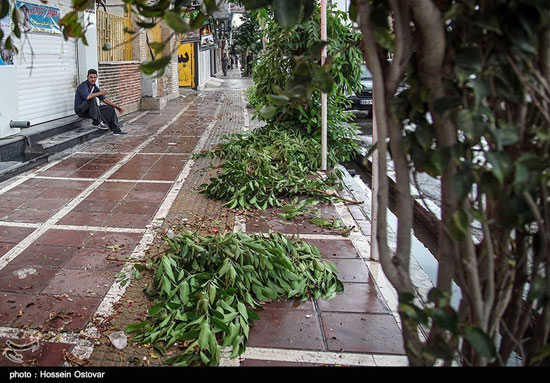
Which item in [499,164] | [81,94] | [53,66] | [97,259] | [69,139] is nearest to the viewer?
[499,164]

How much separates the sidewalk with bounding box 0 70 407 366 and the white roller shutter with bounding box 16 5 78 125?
144 centimetres

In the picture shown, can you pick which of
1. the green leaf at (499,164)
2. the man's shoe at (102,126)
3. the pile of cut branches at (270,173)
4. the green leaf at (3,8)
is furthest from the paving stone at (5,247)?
the man's shoe at (102,126)

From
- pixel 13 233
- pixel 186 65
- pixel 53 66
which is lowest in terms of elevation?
pixel 13 233

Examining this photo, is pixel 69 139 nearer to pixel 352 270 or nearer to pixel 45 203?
pixel 45 203

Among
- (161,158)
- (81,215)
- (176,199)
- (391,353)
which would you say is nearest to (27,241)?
(81,215)

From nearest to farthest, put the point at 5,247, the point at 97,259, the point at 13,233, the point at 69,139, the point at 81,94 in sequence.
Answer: the point at 97,259, the point at 5,247, the point at 13,233, the point at 69,139, the point at 81,94

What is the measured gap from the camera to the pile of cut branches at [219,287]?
3.27 metres

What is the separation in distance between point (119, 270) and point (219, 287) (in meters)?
1.17

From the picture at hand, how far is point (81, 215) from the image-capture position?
5957 mm

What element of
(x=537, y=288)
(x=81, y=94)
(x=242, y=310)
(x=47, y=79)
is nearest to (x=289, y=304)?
(x=242, y=310)

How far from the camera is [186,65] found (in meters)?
26.7

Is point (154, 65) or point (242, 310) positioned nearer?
point (154, 65)

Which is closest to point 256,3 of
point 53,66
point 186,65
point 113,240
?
point 113,240

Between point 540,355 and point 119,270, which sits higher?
point 540,355
